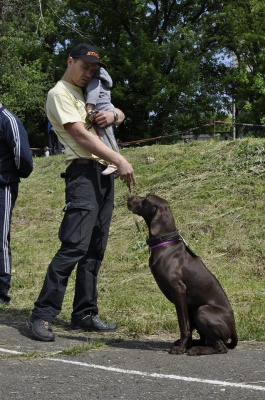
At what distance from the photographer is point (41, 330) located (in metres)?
5.60

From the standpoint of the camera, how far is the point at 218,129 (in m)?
36.2

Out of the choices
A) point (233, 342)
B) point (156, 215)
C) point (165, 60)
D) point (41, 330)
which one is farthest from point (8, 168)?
point (165, 60)

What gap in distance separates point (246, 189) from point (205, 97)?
26.8 metres

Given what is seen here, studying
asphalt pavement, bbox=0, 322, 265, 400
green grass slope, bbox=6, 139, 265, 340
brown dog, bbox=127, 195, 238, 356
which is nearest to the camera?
asphalt pavement, bbox=0, 322, 265, 400

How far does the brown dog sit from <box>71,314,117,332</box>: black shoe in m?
1.02

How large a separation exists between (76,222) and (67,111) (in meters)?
0.92

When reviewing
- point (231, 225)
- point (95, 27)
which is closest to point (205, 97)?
point (95, 27)

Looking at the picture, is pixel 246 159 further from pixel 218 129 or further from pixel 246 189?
pixel 218 129

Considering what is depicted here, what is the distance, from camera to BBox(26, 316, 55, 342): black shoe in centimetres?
558

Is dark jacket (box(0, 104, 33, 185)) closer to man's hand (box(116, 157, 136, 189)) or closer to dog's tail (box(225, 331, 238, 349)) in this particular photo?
man's hand (box(116, 157, 136, 189))

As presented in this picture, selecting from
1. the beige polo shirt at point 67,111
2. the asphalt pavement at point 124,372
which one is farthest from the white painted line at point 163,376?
the beige polo shirt at point 67,111

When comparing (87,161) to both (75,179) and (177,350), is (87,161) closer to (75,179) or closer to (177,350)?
(75,179)

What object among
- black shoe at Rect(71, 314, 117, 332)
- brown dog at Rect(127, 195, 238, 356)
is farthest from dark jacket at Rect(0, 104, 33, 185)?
brown dog at Rect(127, 195, 238, 356)

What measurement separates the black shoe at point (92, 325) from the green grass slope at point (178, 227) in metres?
0.18
